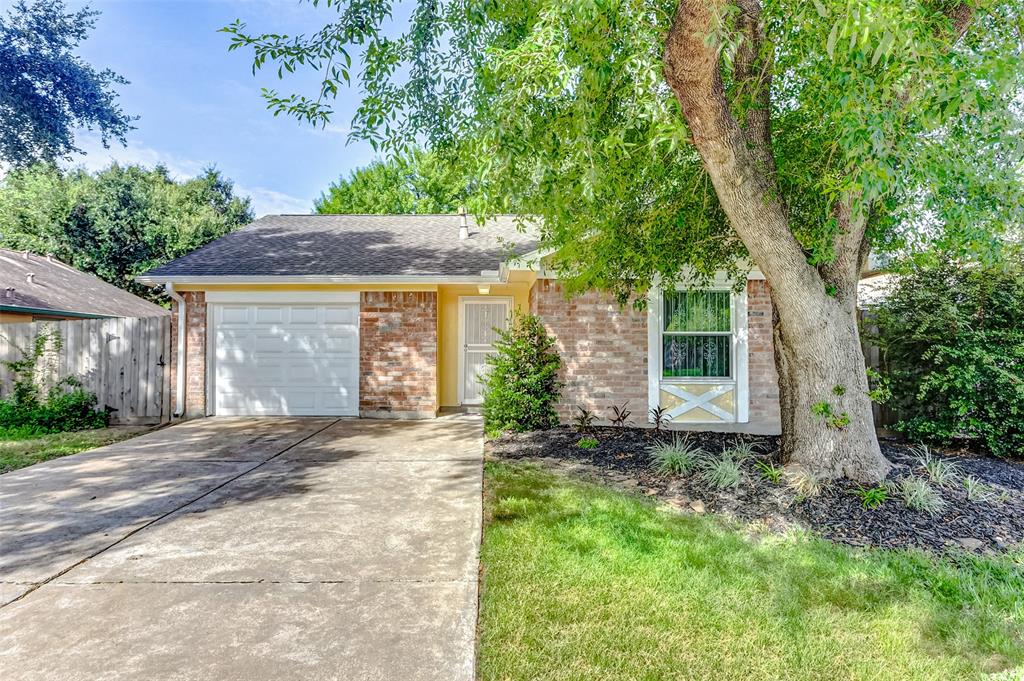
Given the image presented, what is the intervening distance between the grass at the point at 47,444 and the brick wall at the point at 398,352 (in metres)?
3.66

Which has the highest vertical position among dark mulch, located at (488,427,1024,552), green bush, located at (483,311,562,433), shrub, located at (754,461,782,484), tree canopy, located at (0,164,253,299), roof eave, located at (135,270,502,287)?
tree canopy, located at (0,164,253,299)

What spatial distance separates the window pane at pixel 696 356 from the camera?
868 cm

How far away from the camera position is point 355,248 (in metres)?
11.0

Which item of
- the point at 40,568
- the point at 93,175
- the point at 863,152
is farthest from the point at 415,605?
the point at 93,175

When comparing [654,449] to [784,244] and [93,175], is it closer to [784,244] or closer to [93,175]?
[784,244]

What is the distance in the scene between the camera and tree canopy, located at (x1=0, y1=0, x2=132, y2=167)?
1454cm

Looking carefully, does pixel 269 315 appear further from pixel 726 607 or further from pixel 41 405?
pixel 726 607

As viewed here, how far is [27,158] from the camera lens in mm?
15508

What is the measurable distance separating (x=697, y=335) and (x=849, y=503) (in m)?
4.40

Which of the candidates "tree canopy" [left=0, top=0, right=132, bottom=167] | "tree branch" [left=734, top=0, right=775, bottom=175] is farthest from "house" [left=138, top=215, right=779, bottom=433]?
"tree canopy" [left=0, top=0, right=132, bottom=167]

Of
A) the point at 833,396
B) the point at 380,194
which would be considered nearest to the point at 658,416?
the point at 833,396

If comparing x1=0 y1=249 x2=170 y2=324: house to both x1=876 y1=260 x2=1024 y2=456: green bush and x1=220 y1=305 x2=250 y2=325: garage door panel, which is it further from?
x1=876 y1=260 x2=1024 y2=456: green bush

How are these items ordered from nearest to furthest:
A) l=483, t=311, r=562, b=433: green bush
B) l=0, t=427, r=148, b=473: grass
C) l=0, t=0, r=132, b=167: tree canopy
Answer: l=0, t=427, r=148, b=473: grass
l=483, t=311, r=562, b=433: green bush
l=0, t=0, r=132, b=167: tree canopy

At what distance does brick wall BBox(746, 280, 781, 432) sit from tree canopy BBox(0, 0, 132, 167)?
1834 cm
